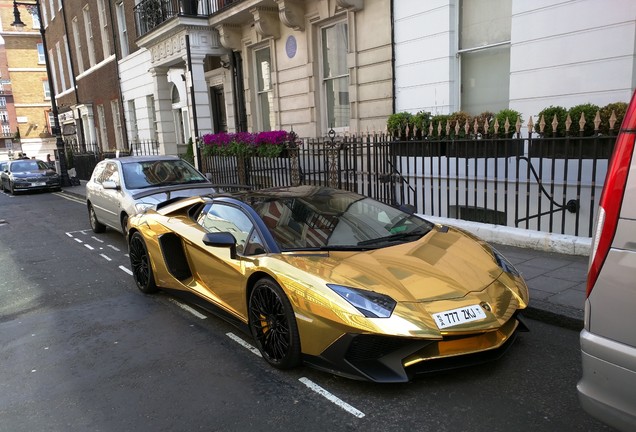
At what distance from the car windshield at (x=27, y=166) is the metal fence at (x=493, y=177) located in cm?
1735

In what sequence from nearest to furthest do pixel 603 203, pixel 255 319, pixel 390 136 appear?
pixel 603 203
pixel 255 319
pixel 390 136

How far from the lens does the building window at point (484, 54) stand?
8.18 metres

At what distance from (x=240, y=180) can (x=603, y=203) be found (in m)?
11.0

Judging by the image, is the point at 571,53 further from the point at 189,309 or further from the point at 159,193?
the point at 159,193

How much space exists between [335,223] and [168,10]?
46.0 ft

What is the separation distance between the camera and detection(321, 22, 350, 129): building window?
37.2 feet

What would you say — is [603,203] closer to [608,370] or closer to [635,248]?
[635,248]

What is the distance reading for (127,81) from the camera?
21797mm

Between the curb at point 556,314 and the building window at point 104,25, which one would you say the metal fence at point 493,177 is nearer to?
the curb at point 556,314

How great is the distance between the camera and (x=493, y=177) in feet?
24.3

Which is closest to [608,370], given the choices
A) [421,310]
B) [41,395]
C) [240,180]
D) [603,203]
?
[603,203]

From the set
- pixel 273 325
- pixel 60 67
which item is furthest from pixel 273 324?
pixel 60 67

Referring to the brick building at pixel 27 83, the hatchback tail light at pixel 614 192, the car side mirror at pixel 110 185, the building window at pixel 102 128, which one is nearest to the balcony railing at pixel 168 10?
the car side mirror at pixel 110 185

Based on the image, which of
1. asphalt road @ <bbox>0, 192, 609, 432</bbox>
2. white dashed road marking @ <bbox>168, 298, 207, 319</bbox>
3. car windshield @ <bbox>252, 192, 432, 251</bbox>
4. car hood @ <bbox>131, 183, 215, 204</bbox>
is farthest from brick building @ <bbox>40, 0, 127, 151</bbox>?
car windshield @ <bbox>252, 192, 432, 251</bbox>
